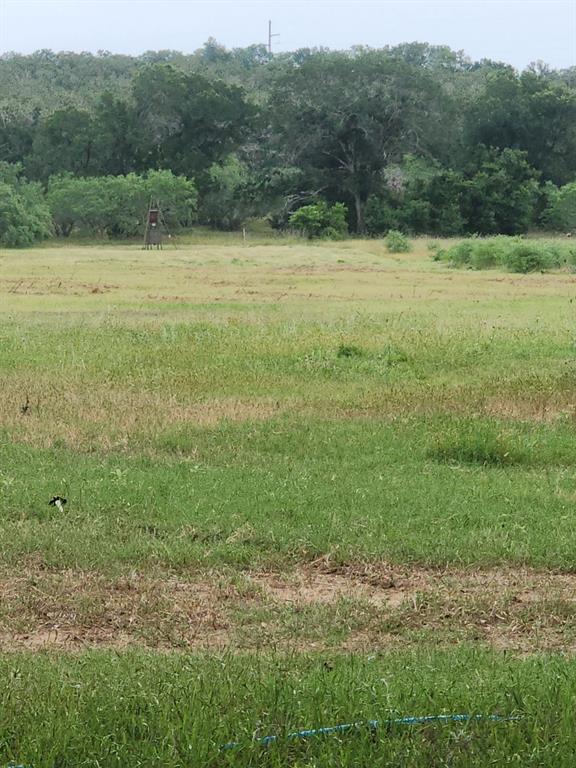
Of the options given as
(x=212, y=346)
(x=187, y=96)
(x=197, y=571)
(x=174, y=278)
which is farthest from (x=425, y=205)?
(x=197, y=571)

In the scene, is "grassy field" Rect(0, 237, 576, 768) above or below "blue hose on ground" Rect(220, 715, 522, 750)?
below

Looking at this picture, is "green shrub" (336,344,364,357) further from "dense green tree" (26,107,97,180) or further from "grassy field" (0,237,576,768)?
"dense green tree" (26,107,97,180)

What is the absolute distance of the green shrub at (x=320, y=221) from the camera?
2313 inches

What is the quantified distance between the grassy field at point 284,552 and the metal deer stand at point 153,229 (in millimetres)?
38192

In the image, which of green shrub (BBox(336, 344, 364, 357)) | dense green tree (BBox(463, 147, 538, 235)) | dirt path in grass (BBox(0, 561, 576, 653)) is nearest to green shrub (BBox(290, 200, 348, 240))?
dense green tree (BBox(463, 147, 538, 235))

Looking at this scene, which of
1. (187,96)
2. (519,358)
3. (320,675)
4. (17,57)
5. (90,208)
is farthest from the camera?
(17,57)

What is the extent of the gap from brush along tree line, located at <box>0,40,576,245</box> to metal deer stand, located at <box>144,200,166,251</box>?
356 cm

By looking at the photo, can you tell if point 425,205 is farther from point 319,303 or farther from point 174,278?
point 319,303

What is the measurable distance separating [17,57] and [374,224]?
69.3m

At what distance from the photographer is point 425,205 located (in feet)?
198

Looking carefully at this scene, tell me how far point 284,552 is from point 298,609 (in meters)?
0.84

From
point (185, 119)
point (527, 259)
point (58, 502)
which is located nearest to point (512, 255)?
point (527, 259)

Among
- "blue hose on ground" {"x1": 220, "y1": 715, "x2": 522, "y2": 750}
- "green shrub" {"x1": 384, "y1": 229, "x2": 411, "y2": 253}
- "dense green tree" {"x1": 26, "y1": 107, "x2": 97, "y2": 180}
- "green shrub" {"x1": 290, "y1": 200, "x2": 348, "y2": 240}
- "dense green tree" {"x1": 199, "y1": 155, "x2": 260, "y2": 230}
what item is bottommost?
"green shrub" {"x1": 384, "y1": 229, "x2": 411, "y2": 253}

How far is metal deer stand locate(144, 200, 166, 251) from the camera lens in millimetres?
52237
